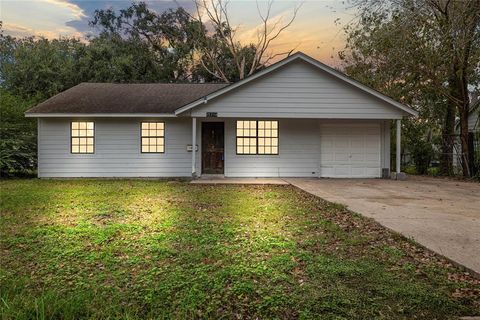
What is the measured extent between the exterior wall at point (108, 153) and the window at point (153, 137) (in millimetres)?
192

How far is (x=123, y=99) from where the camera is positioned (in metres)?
15.9

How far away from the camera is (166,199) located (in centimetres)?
938

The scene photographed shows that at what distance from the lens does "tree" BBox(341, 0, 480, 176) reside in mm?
13906

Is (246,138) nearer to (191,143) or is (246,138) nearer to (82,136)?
(191,143)

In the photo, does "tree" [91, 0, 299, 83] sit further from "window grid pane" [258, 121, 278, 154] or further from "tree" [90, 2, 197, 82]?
"window grid pane" [258, 121, 278, 154]

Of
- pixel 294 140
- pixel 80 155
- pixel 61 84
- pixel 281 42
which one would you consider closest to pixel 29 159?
pixel 80 155

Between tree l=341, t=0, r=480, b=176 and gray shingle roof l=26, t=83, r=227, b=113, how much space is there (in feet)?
26.9

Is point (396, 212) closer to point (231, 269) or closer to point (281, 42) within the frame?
point (231, 269)

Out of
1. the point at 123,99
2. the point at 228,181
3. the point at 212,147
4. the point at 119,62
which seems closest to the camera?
the point at 228,181

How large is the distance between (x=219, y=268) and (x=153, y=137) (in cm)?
1172

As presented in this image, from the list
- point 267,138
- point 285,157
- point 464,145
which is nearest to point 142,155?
point 267,138

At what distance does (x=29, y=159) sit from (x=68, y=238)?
12.3 metres

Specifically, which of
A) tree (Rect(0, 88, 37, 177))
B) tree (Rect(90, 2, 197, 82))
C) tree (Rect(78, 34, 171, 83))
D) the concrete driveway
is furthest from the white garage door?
tree (Rect(90, 2, 197, 82))

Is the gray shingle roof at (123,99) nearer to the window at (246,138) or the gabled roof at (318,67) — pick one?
the gabled roof at (318,67)
